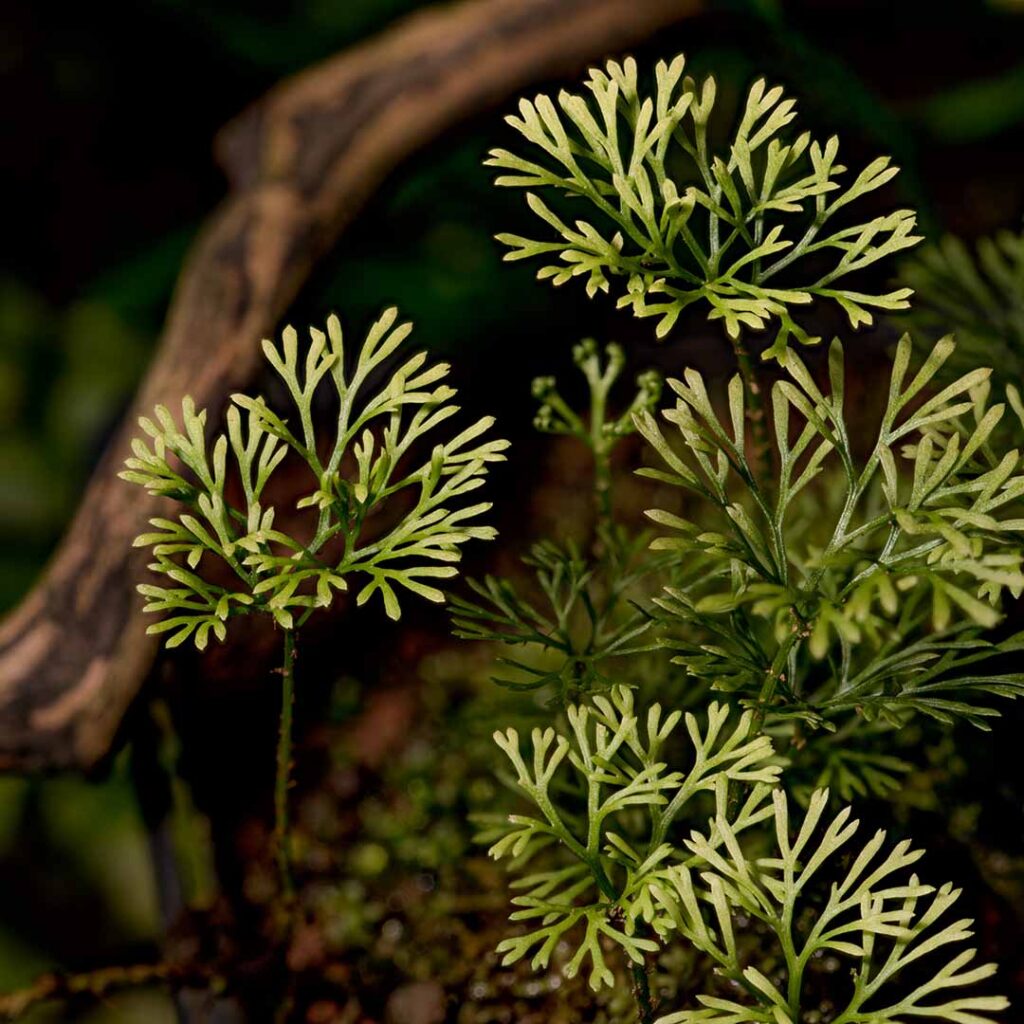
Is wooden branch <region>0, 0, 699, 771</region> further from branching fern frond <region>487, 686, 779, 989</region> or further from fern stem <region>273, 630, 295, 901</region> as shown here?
branching fern frond <region>487, 686, 779, 989</region>

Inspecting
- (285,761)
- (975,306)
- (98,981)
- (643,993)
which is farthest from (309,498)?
(975,306)

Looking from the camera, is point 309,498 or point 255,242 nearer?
point 309,498

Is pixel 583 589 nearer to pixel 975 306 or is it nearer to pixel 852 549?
pixel 852 549

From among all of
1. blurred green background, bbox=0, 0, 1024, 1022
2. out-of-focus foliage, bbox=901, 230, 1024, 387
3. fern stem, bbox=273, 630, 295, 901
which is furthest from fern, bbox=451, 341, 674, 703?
blurred green background, bbox=0, 0, 1024, 1022

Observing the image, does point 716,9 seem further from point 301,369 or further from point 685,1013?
point 685,1013

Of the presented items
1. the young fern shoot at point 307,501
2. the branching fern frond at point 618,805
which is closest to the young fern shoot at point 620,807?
the branching fern frond at point 618,805

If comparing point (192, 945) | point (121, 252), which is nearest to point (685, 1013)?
point (192, 945)

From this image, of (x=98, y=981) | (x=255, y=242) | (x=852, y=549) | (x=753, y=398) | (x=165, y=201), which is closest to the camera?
A: (x=852, y=549)
